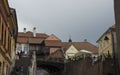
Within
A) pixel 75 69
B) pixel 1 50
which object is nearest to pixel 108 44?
pixel 75 69

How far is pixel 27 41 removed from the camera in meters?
98.9

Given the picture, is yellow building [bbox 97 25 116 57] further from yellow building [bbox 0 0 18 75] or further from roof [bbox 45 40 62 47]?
yellow building [bbox 0 0 18 75]

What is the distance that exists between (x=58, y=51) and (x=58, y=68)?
12774 mm

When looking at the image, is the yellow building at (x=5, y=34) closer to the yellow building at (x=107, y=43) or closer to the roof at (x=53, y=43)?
the yellow building at (x=107, y=43)

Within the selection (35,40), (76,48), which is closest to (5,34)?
(76,48)

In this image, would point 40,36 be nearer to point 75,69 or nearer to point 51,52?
point 51,52

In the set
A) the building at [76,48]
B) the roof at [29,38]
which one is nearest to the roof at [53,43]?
the building at [76,48]

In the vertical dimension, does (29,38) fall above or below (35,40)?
above

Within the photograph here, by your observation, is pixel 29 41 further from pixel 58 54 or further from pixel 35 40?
pixel 58 54

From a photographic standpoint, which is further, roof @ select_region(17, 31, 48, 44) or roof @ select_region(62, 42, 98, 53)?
roof @ select_region(17, 31, 48, 44)

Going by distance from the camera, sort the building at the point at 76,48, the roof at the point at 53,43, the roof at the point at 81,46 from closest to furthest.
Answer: the building at the point at 76,48 < the roof at the point at 53,43 < the roof at the point at 81,46

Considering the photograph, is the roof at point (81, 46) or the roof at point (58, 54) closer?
the roof at point (58, 54)

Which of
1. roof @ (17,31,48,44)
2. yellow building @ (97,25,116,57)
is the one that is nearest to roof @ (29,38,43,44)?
roof @ (17,31,48,44)

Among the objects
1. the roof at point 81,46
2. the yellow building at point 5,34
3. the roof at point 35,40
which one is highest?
the roof at point 35,40
